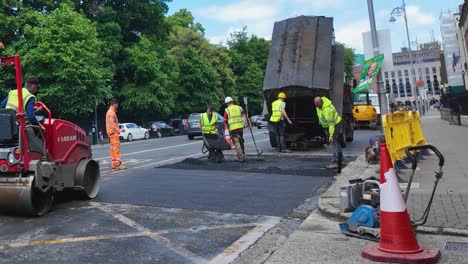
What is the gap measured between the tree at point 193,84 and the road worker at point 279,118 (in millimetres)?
35475

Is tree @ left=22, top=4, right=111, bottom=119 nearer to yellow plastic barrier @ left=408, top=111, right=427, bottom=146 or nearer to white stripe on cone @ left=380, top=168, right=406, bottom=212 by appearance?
yellow plastic barrier @ left=408, top=111, right=427, bottom=146

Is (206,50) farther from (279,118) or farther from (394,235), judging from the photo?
(394,235)

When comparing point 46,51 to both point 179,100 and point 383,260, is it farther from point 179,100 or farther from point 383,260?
point 383,260

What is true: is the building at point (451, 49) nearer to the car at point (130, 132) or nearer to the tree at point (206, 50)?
the car at point (130, 132)

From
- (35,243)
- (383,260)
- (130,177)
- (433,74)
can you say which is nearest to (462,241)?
(383,260)

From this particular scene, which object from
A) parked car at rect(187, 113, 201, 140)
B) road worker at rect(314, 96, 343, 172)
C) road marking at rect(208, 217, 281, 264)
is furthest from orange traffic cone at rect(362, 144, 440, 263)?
parked car at rect(187, 113, 201, 140)

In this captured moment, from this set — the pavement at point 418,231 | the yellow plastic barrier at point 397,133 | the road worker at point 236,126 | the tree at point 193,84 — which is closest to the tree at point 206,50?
the tree at point 193,84

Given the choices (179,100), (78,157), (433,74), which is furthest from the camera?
(433,74)

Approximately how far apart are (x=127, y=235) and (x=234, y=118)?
765 cm

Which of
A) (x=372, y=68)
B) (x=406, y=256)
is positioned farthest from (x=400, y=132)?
(x=406, y=256)

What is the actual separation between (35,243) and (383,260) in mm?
3696

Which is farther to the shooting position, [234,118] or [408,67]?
[408,67]

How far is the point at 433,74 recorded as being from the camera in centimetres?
13088

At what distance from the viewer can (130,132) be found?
3778 cm
